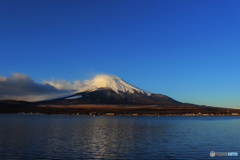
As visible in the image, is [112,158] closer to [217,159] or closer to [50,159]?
[50,159]

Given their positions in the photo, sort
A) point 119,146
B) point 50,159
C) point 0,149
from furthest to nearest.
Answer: point 119,146, point 0,149, point 50,159

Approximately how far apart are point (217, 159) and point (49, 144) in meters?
16.5

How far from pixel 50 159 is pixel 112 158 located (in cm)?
482

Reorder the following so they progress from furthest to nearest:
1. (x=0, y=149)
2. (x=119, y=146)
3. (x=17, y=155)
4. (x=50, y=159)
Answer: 1. (x=119, y=146)
2. (x=0, y=149)
3. (x=17, y=155)
4. (x=50, y=159)

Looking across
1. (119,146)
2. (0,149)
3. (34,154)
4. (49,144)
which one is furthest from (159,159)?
(0,149)

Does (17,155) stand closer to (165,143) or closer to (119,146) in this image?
(119,146)

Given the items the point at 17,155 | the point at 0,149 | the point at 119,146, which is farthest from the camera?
the point at 119,146

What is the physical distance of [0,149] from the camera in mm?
24969

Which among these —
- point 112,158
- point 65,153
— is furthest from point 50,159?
point 112,158

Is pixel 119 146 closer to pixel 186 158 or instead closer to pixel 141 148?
pixel 141 148

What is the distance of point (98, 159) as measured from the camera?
2112 cm

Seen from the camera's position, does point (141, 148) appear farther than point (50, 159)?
Yes

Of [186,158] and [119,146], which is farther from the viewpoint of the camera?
[119,146]

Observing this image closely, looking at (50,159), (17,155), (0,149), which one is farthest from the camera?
(0,149)
